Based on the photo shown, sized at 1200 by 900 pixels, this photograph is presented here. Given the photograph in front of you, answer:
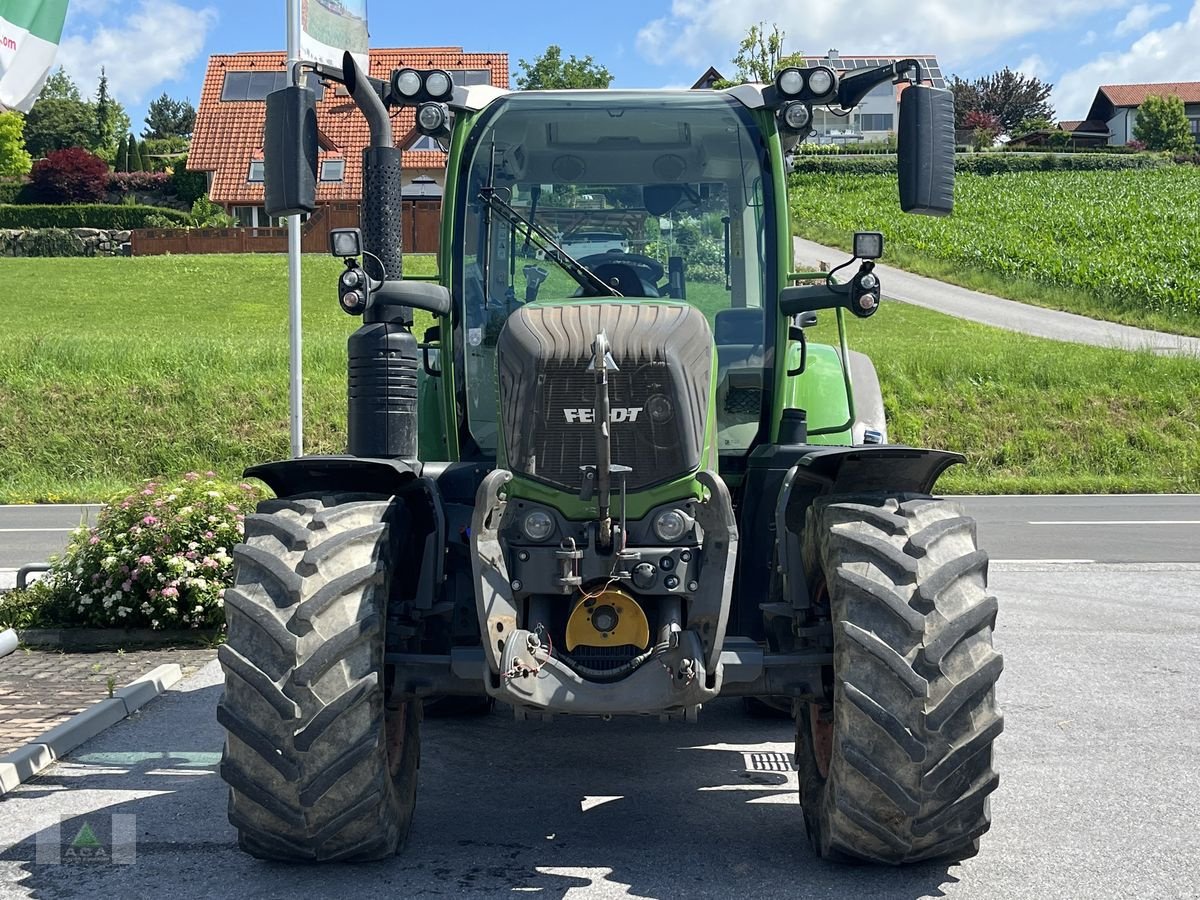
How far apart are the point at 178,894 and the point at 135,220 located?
57.1 m

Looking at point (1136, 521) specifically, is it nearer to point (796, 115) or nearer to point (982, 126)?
point (796, 115)

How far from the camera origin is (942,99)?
5.66 meters

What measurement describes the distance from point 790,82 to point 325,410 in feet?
55.9

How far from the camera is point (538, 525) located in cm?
511

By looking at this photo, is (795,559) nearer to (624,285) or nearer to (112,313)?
(624,285)

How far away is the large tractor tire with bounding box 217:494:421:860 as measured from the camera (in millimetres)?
4801

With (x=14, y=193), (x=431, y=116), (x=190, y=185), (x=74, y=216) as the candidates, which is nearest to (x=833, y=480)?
(x=431, y=116)

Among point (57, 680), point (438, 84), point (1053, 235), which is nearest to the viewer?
point (438, 84)

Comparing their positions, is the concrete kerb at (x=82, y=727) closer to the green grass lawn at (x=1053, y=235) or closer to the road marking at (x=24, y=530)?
the road marking at (x=24, y=530)

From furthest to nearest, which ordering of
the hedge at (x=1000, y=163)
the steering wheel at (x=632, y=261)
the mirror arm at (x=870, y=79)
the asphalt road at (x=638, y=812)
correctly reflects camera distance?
1. the hedge at (x=1000, y=163)
2. the steering wheel at (x=632, y=261)
3. the mirror arm at (x=870, y=79)
4. the asphalt road at (x=638, y=812)

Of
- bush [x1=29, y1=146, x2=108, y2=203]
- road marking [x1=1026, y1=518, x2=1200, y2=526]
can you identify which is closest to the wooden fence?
bush [x1=29, y1=146, x2=108, y2=203]

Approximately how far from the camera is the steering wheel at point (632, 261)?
6492mm

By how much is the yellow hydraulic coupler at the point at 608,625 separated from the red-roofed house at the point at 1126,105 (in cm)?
11567

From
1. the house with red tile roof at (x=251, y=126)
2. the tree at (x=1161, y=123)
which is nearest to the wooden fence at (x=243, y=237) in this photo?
the house with red tile roof at (x=251, y=126)
